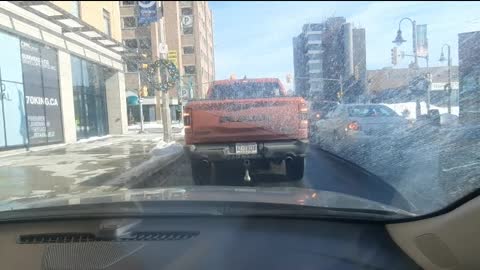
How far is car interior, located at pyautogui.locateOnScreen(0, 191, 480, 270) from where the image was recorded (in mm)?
2271

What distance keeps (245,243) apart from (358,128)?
8817mm

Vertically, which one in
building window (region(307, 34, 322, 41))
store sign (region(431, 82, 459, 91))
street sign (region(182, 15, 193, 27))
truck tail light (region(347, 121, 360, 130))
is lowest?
truck tail light (region(347, 121, 360, 130))

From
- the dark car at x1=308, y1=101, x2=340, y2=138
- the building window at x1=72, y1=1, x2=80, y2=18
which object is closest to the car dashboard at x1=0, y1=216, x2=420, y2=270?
the dark car at x1=308, y1=101, x2=340, y2=138

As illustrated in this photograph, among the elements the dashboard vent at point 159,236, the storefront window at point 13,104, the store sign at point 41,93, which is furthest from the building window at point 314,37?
the store sign at point 41,93

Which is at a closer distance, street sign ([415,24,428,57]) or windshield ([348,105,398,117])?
street sign ([415,24,428,57])

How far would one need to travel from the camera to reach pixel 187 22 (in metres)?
12.6

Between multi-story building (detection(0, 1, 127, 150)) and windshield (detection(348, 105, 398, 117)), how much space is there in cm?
496

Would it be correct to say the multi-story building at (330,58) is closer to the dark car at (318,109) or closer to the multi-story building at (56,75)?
the dark car at (318,109)

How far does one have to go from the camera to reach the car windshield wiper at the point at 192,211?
8.39ft

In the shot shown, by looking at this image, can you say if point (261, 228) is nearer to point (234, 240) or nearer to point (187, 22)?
point (234, 240)

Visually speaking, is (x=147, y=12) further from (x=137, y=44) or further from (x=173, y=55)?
(x=137, y=44)

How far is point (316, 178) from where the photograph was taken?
8.87 m

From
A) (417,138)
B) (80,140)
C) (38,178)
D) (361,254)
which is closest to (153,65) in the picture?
(38,178)

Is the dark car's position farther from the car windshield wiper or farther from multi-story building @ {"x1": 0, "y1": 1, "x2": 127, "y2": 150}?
the car windshield wiper
